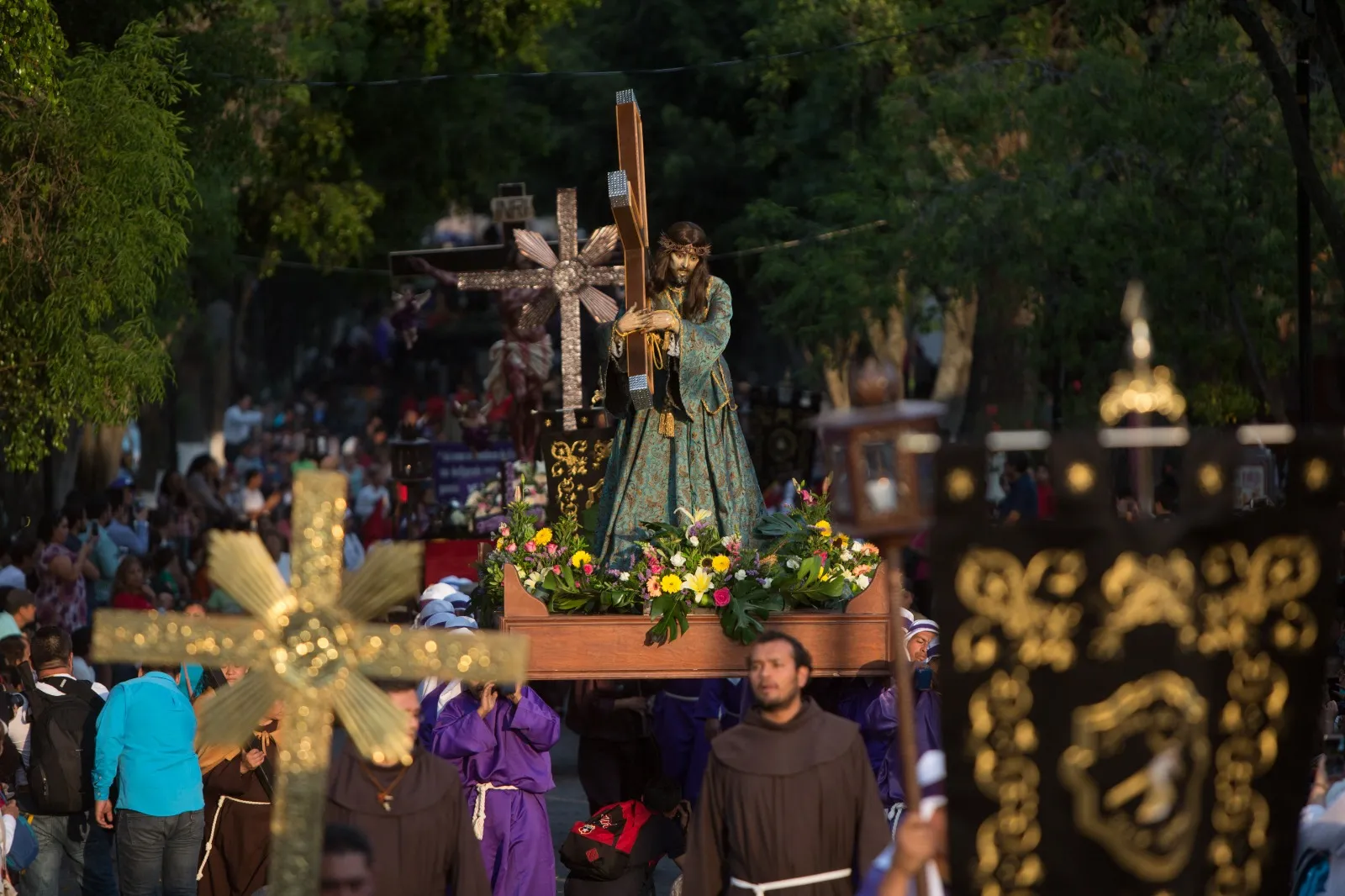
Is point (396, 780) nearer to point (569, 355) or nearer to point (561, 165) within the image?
point (569, 355)

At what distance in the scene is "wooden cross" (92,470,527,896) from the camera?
6.81 m

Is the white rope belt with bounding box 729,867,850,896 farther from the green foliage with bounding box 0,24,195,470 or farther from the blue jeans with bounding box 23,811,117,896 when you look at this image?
the green foliage with bounding box 0,24,195,470

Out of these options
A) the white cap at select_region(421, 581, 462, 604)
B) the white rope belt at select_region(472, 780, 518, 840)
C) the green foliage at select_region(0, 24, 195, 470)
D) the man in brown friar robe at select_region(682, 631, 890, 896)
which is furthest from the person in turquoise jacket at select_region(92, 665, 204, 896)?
the green foliage at select_region(0, 24, 195, 470)

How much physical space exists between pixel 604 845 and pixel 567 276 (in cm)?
720

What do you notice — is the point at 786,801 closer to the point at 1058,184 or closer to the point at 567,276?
the point at 567,276

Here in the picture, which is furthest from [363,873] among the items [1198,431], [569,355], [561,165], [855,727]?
[561,165]

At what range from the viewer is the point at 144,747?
10.6 meters

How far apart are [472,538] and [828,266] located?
10489 mm

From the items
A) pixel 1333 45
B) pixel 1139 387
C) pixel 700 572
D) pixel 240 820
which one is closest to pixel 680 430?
pixel 700 572

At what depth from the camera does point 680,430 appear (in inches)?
426

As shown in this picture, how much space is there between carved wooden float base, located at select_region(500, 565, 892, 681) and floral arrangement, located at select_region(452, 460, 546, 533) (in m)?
8.39

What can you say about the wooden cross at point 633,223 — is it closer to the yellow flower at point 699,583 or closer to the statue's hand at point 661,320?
the statue's hand at point 661,320

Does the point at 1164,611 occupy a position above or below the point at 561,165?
below

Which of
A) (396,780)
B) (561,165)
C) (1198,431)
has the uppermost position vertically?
(561,165)
